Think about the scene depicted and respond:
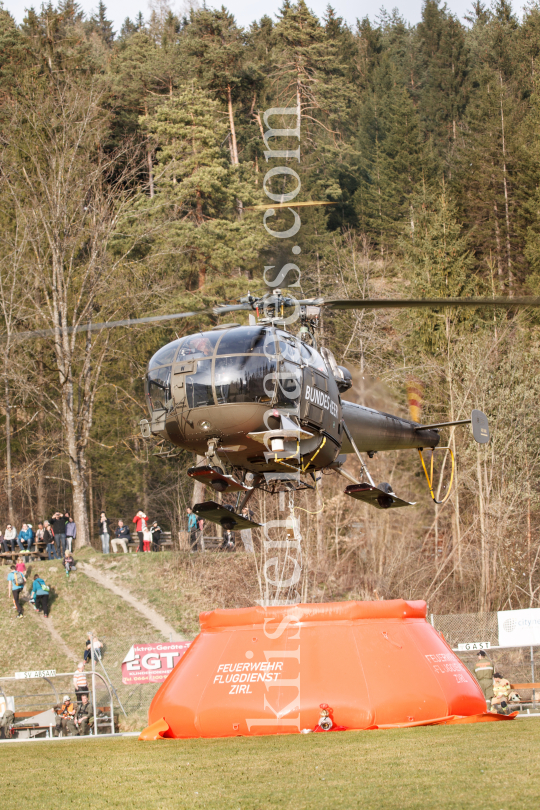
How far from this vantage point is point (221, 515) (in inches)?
494

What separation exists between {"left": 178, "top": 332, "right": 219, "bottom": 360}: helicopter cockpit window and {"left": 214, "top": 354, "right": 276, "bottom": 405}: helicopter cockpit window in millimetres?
227

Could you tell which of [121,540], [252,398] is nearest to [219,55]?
[121,540]

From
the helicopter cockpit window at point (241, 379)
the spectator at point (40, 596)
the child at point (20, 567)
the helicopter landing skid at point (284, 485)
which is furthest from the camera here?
the child at point (20, 567)

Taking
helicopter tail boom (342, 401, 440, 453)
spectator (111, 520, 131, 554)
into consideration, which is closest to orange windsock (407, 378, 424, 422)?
helicopter tail boom (342, 401, 440, 453)

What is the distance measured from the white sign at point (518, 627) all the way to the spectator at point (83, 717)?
8.27 metres

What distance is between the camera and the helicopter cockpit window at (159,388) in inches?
462

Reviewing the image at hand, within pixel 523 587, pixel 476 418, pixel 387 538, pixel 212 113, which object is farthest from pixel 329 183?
pixel 476 418

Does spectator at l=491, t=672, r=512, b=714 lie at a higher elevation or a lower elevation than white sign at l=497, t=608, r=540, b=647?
lower

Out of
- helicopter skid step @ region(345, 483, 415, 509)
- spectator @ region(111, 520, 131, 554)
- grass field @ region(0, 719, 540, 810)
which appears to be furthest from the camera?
spectator @ region(111, 520, 131, 554)

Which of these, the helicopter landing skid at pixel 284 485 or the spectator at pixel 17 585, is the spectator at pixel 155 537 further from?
the helicopter landing skid at pixel 284 485

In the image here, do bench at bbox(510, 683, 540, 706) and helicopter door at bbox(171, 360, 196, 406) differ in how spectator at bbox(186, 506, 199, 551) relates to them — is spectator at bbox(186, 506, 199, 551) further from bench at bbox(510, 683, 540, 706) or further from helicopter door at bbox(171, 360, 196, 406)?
helicopter door at bbox(171, 360, 196, 406)

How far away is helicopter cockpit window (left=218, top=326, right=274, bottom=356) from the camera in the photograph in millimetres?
11422

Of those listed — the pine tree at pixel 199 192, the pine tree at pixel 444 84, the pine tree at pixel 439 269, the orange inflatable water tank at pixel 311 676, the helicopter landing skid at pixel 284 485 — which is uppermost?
the pine tree at pixel 444 84

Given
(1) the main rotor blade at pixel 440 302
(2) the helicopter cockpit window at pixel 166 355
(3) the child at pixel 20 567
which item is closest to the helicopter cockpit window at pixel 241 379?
(2) the helicopter cockpit window at pixel 166 355
